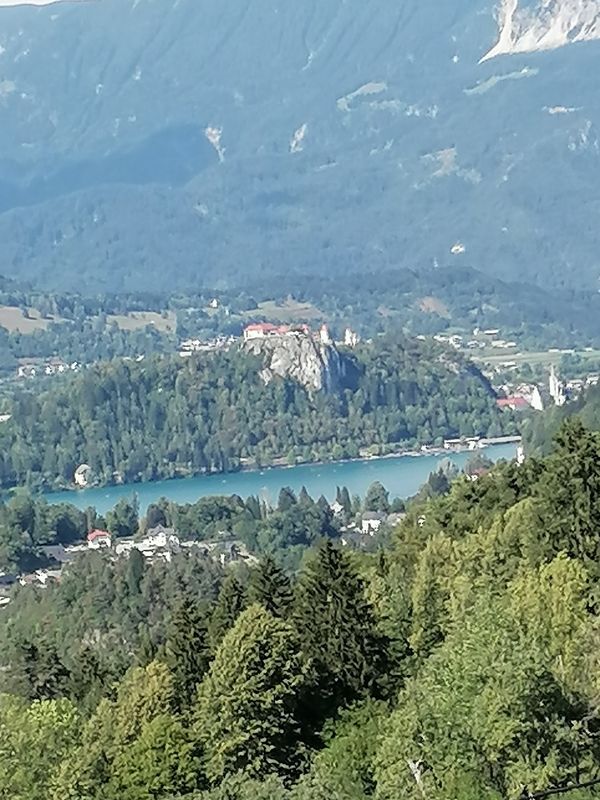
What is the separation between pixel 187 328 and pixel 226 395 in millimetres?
38535

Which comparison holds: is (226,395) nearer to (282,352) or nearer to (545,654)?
(282,352)

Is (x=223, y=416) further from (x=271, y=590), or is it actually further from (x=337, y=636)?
(x=337, y=636)

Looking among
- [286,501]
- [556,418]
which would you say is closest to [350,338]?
[556,418]

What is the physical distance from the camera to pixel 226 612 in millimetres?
20344

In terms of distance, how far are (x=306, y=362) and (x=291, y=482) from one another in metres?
22.9

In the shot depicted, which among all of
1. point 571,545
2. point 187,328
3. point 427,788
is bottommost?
point 427,788

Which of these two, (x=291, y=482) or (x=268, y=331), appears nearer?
(x=291, y=482)

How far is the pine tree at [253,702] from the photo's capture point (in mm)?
16422

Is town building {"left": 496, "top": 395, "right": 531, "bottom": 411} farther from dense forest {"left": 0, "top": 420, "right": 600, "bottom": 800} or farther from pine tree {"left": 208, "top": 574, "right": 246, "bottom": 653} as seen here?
pine tree {"left": 208, "top": 574, "right": 246, "bottom": 653}

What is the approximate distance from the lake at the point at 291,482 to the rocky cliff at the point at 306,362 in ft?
45.3

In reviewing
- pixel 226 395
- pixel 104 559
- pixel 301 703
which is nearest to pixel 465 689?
pixel 301 703

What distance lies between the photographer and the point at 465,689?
14.5m

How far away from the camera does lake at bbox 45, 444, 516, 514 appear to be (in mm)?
75688

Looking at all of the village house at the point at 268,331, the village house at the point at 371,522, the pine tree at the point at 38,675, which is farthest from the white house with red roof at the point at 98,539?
the village house at the point at 268,331
